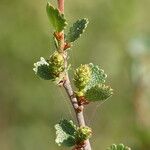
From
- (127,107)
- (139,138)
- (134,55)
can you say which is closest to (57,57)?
(139,138)

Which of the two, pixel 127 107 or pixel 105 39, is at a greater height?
pixel 105 39

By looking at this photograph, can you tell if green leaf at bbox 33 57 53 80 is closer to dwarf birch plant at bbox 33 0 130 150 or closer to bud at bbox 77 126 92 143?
dwarf birch plant at bbox 33 0 130 150

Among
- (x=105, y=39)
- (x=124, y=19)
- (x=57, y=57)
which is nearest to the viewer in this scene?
(x=57, y=57)

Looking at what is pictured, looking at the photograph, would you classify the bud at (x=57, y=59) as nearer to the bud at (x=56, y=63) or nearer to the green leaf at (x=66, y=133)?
the bud at (x=56, y=63)

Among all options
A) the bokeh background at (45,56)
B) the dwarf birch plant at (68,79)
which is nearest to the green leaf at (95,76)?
the dwarf birch plant at (68,79)

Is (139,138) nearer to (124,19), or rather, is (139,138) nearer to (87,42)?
(124,19)

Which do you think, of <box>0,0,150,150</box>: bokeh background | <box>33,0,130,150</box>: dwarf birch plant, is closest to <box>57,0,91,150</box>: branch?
<box>33,0,130,150</box>: dwarf birch plant

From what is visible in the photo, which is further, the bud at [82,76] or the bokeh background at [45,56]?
the bokeh background at [45,56]
